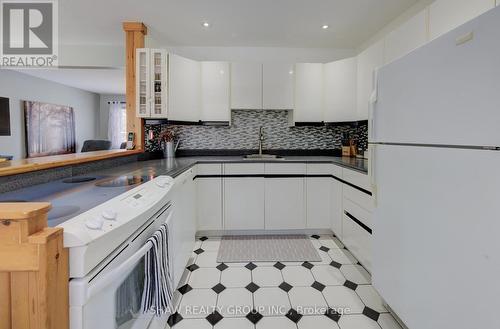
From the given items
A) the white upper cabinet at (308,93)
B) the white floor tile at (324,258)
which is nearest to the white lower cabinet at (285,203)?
the white floor tile at (324,258)

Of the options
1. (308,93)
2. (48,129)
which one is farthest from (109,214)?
(48,129)

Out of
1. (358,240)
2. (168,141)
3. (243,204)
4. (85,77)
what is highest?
(85,77)

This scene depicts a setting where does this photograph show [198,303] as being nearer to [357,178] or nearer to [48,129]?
[357,178]

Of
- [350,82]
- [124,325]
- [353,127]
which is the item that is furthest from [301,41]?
[124,325]

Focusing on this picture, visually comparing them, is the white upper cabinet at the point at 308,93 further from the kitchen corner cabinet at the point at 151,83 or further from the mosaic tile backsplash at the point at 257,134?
the kitchen corner cabinet at the point at 151,83

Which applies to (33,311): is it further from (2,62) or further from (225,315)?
(2,62)

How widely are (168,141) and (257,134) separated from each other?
1137mm

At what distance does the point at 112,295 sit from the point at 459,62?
152 cm

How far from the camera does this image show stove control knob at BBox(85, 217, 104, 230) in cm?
69

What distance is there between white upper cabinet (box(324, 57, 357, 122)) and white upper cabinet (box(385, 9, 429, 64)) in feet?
1.96

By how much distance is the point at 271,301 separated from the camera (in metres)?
1.69

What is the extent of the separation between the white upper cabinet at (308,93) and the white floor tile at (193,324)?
2278mm

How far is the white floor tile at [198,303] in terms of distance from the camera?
158 cm

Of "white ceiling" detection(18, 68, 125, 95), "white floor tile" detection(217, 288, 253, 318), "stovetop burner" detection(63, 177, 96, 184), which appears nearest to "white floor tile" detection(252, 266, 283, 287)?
"white floor tile" detection(217, 288, 253, 318)
